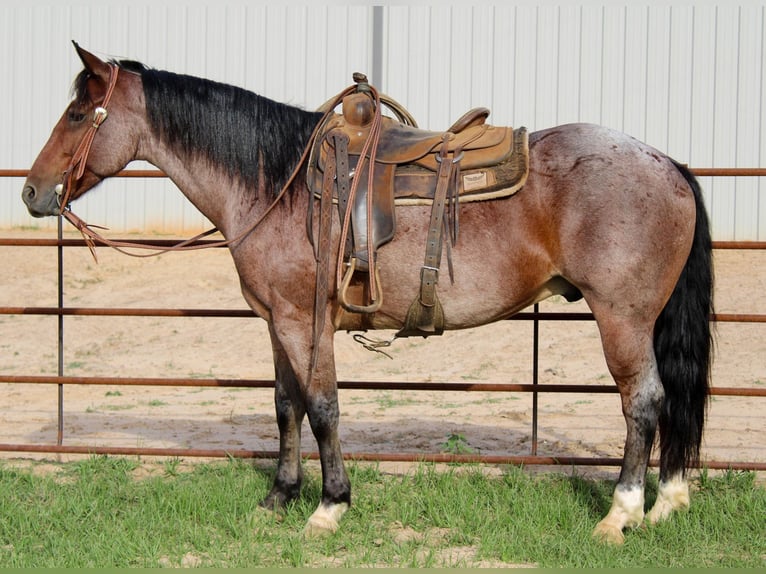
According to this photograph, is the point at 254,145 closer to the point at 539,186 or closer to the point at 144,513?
the point at 539,186

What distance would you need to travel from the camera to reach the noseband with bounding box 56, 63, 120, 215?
3.93m

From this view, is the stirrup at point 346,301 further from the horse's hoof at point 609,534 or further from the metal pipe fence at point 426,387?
the horse's hoof at point 609,534

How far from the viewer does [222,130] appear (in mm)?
4016

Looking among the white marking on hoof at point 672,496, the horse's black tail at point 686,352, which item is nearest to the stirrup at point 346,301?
the horse's black tail at point 686,352

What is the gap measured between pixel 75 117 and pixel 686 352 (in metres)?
3.11

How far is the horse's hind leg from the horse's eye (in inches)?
102

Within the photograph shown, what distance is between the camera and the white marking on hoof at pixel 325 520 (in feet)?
12.5

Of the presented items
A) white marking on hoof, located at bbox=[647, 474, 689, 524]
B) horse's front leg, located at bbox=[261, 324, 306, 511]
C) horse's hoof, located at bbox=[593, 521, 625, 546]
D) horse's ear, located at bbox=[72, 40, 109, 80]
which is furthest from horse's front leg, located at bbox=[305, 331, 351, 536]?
horse's ear, located at bbox=[72, 40, 109, 80]

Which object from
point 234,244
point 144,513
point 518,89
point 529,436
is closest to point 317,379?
point 234,244

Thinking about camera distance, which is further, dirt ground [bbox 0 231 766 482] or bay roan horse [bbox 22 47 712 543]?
dirt ground [bbox 0 231 766 482]

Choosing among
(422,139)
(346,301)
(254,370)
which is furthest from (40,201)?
(254,370)

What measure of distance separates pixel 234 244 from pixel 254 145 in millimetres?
500

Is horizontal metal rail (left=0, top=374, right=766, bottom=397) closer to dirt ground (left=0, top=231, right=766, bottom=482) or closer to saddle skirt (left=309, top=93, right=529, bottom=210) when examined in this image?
dirt ground (left=0, top=231, right=766, bottom=482)

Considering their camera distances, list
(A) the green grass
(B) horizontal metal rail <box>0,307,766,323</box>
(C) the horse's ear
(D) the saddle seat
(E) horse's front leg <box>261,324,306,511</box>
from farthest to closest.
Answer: (B) horizontal metal rail <box>0,307,766,323</box> → (E) horse's front leg <box>261,324,306,511</box> → (C) the horse's ear → (D) the saddle seat → (A) the green grass
